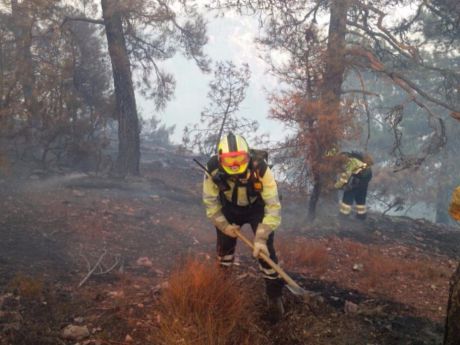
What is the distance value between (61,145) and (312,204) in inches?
277

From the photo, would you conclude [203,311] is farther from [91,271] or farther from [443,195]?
[443,195]

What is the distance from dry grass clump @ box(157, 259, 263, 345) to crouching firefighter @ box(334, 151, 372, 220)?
17.3 feet

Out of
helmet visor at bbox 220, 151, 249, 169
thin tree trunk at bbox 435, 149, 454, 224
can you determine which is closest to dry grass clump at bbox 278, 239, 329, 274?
helmet visor at bbox 220, 151, 249, 169

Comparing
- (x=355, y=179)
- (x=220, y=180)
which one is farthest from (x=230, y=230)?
(x=355, y=179)

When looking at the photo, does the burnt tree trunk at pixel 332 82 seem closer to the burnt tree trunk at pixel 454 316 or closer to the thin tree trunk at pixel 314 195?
the thin tree trunk at pixel 314 195

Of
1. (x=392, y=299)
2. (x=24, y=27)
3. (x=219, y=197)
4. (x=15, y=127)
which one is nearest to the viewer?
(x=219, y=197)

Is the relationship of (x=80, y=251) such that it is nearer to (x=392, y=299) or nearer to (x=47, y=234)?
(x=47, y=234)

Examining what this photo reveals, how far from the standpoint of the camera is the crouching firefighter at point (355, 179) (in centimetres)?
871

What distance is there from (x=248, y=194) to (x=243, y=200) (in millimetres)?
124

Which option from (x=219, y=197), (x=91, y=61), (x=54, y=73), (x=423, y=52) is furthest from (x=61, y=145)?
(x=423, y=52)

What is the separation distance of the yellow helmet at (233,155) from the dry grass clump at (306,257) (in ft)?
9.37

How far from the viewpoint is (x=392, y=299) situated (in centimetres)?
527

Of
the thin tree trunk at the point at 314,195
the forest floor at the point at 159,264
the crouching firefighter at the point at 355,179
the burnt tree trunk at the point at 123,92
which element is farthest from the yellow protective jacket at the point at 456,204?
the burnt tree trunk at the point at 123,92

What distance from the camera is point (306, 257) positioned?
21.7ft
